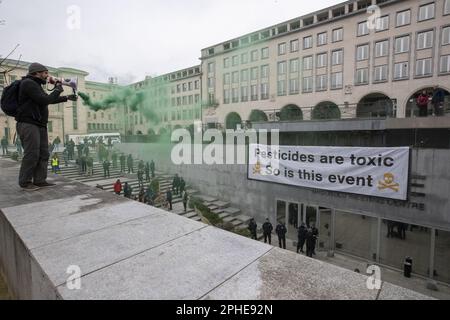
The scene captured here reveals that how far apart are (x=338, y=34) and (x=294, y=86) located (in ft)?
26.7

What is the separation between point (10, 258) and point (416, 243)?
46.9 ft

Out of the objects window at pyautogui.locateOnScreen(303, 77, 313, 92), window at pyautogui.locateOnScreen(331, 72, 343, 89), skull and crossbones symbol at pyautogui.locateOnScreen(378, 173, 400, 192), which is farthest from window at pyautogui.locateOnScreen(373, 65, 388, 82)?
skull and crossbones symbol at pyautogui.locateOnScreen(378, 173, 400, 192)

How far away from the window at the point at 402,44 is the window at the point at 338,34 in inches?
245

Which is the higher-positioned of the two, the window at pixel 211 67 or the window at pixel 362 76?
the window at pixel 211 67

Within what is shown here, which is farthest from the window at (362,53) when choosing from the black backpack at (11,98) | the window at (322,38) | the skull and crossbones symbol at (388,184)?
the black backpack at (11,98)

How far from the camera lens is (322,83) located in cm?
3334

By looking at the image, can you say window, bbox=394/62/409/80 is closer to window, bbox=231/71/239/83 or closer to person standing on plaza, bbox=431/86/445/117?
person standing on plaza, bbox=431/86/445/117

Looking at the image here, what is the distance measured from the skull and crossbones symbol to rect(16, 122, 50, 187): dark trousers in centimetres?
1249

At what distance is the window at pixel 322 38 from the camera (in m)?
33.2

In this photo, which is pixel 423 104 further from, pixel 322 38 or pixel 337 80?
pixel 322 38

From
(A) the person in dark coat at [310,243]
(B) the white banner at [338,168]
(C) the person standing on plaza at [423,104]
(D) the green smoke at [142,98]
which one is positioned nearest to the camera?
(B) the white banner at [338,168]

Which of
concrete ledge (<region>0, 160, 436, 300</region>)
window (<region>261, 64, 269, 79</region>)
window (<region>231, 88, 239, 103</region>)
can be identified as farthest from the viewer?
window (<region>231, 88, 239, 103</region>)

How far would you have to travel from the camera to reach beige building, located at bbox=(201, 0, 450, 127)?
84.2 ft

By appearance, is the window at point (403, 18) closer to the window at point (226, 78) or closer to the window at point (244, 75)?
the window at point (244, 75)
